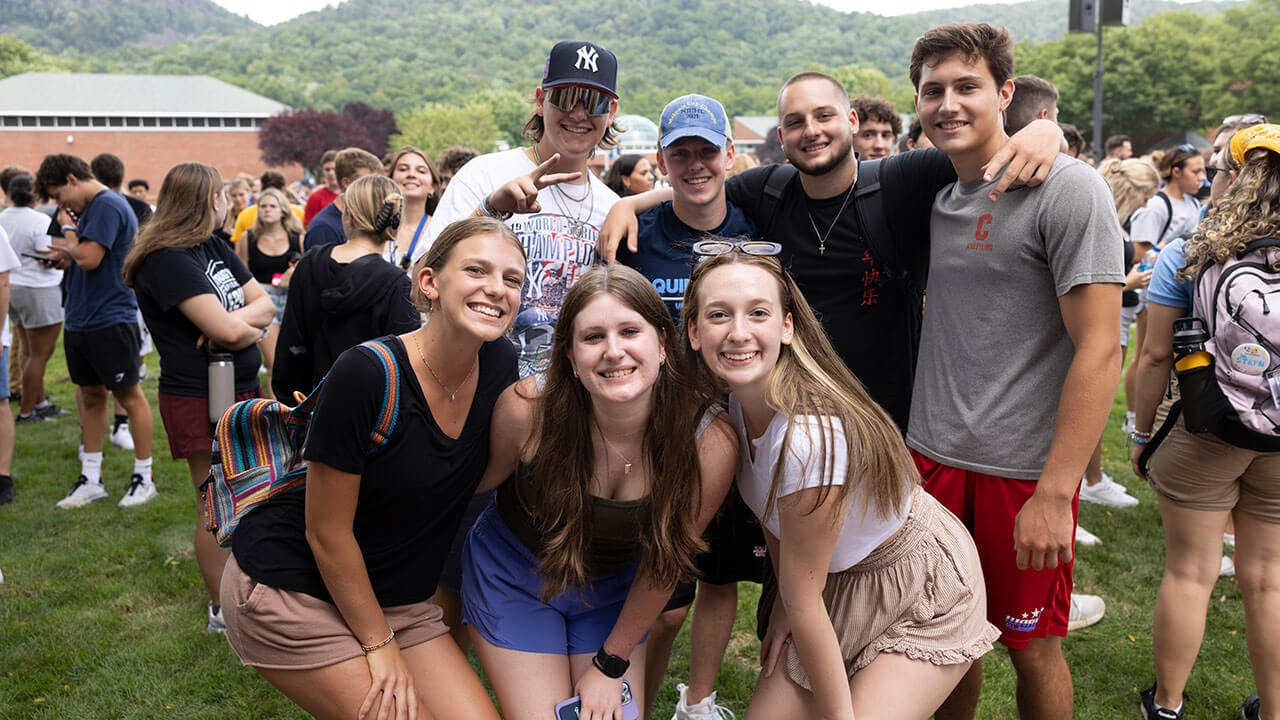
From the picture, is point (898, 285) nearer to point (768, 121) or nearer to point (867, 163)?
point (867, 163)

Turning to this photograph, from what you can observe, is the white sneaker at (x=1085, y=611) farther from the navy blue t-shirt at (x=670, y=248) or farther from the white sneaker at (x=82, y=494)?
the white sneaker at (x=82, y=494)

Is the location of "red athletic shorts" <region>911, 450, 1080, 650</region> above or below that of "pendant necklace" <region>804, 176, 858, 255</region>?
below

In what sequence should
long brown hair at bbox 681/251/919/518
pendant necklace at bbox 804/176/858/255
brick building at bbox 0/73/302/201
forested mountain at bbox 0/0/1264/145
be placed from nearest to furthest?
1. long brown hair at bbox 681/251/919/518
2. pendant necklace at bbox 804/176/858/255
3. forested mountain at bbox 0/0/1264/145
4. brick building at bbox 0/73/302/201

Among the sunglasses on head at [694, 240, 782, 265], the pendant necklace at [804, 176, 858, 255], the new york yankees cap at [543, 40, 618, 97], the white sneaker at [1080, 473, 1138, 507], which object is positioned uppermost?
the new york yankees cap at [543, 40, 618, 97]

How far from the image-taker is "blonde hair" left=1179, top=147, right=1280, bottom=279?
3.13m

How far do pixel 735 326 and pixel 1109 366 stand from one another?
3.68 ft

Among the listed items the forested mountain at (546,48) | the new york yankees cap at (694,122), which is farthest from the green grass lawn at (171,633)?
the forested mountain at (546,48)

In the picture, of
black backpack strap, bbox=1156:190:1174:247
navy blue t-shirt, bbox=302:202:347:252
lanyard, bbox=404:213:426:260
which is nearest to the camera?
navy blue t-shirt, bbox=302:202:347:252

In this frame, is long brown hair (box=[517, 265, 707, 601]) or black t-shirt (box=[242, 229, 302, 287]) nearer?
long brown hair (box=[517, 265, 707, 601])

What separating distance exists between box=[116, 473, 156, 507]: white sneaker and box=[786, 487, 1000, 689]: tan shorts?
586 centimetres

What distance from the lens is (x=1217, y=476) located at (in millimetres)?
3293

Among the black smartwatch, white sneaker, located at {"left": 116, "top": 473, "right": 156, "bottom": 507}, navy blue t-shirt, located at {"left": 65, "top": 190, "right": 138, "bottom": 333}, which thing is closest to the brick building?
navy blue t-shirt, located at {"left": 65, "top": 190, "right": 138, "bottom": 333}

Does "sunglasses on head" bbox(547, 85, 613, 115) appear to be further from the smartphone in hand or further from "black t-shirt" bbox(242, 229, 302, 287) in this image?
"black t-shirt" bbox(242, 229, 302, 287)

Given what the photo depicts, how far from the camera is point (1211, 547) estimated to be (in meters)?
3.38
